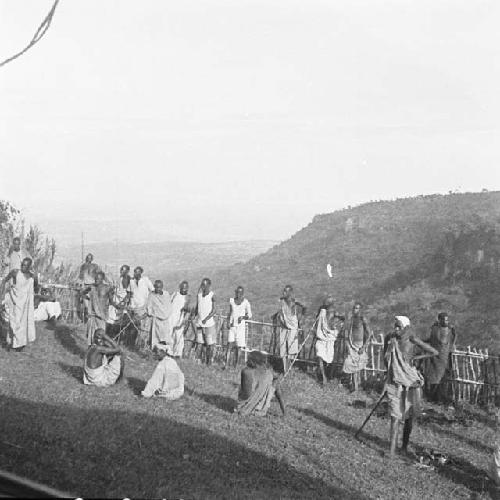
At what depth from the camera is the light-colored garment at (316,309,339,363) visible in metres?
13.3

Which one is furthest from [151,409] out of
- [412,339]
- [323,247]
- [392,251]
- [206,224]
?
[206,224]

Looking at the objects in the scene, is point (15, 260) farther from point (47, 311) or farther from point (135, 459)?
point (135, 459)

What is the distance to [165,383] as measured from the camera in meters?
10.3

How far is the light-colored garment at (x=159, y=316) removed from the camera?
13.2 m

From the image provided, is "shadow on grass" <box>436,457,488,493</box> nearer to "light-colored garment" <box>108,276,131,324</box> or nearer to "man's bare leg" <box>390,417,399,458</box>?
"man's bare leg" <box>390,417,399,458</box>

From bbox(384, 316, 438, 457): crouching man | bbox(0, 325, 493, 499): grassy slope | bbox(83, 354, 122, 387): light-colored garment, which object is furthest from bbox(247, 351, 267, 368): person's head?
bbox(83, 354, 122, 387): light-colored garment

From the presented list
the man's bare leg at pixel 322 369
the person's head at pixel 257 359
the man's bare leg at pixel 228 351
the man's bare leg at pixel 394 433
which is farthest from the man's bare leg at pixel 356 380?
the man's bare leg at pixel 394 433

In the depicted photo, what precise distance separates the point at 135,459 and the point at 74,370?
4992 mm

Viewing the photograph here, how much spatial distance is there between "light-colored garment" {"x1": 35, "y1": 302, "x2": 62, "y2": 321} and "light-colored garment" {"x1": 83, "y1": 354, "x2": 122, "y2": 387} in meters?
4.95

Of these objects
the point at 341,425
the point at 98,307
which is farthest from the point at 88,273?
the point at 341,425

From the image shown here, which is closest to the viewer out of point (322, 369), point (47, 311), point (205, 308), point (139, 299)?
point (322, 369)

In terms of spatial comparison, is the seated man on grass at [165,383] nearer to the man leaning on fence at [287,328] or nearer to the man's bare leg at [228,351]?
the man's bare leg at [228,351]

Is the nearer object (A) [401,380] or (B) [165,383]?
(A) [401,380]

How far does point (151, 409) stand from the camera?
9.45 meters
